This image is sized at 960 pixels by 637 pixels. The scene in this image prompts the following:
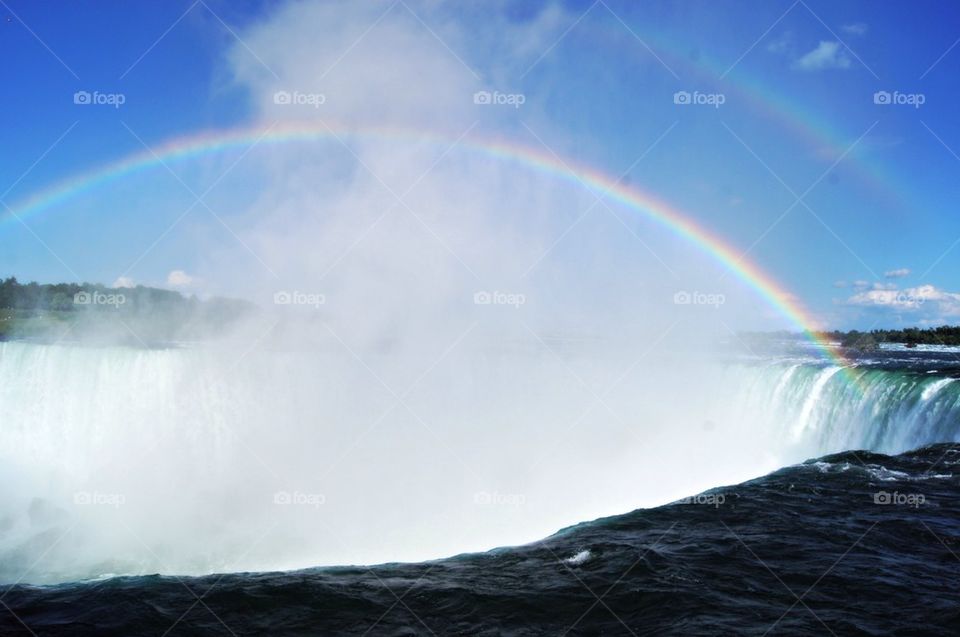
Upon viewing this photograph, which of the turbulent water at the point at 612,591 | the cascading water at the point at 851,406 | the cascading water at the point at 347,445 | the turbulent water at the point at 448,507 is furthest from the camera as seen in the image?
the cascading water at the point at 347,445

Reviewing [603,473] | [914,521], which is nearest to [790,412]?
[603,473]

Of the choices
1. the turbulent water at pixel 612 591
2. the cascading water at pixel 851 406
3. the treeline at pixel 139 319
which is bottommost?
the turbulent water at pixel 612 591

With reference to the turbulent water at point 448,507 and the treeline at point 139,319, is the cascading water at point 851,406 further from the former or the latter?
the treeline at point 139,319

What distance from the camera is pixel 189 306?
89.3ft

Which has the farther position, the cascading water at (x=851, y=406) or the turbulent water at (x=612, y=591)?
the cascading water at (x=851, y=406)

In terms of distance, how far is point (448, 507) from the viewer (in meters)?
18.0

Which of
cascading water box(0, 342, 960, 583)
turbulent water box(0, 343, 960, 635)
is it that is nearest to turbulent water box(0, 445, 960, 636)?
turbulent water box(0, 343, 960, 635)

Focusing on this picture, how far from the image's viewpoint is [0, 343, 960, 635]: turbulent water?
653 cm

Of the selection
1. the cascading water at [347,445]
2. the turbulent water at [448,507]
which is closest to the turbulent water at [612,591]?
the turbulent water at [448,507]

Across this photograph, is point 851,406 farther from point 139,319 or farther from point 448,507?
point 139,319

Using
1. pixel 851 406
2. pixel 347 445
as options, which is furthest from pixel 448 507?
pixel 851 406

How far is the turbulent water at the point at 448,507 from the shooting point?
6.53m

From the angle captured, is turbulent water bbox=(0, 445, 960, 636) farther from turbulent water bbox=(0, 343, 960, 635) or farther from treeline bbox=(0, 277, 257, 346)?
treeline bbox=(0, 277, 257, 346)

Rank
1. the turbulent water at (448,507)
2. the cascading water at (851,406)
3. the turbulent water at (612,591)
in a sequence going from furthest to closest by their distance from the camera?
the cascading water at (851,406) < the turbulent water at (448,507) < the turbulent water at (612,591)
